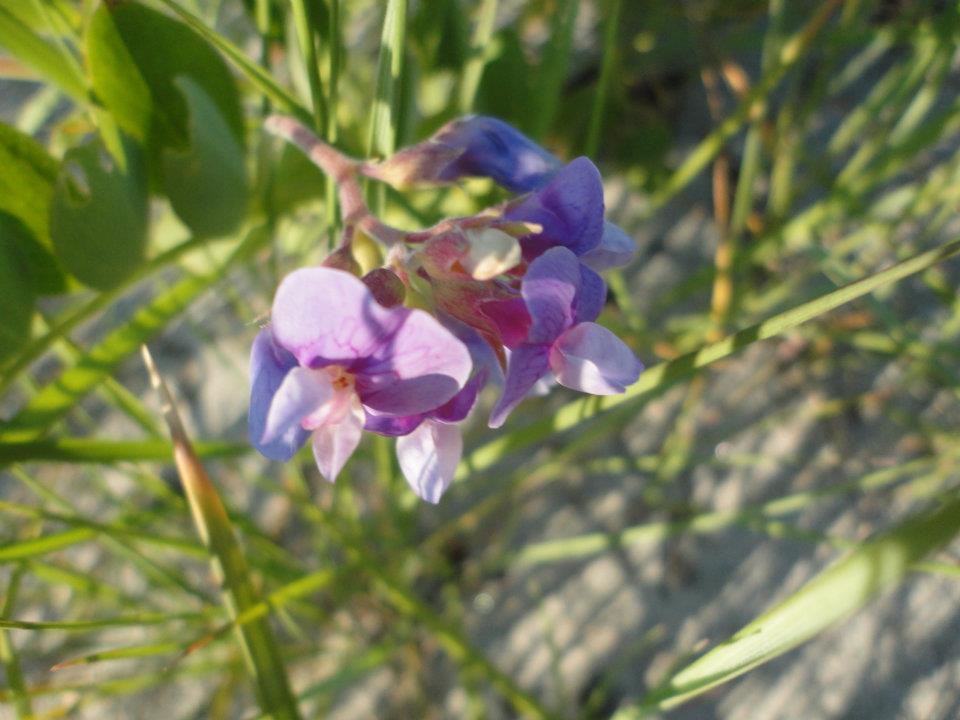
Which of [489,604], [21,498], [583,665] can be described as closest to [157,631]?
[21,498]

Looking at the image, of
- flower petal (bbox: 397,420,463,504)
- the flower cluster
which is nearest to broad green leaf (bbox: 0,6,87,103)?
the flower cluster

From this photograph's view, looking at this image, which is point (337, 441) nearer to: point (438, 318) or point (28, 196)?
point (438, 318)

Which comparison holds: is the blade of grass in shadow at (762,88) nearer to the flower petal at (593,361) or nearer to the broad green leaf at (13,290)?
the flower petal at (593,361)

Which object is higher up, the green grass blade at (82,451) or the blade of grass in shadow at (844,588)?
the green grass blade at (82,451)

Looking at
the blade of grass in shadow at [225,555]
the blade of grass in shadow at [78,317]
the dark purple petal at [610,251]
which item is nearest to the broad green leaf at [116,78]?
the blade of grass in shadow at [78,317]

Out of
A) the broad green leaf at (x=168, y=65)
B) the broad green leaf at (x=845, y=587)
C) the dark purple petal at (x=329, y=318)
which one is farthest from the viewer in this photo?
the broad green leaf at (x=168, y=65)

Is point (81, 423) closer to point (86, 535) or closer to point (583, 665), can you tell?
point (86, 535)

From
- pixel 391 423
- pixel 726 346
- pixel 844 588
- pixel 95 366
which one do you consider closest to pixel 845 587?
pixel 844 588

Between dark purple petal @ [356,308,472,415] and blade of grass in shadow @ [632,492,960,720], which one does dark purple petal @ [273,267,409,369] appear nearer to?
dark purple petal @ [356,308,472,415]
